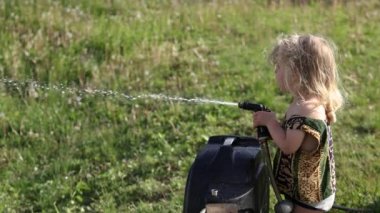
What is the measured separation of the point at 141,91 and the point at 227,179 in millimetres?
3291

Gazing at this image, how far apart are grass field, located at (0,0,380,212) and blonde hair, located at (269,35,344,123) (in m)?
1.49

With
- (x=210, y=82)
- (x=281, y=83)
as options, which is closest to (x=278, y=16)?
(x=210, y=82)

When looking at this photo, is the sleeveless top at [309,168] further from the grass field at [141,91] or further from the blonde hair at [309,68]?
the grass field at [141,91]

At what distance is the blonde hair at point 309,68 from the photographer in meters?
3.21

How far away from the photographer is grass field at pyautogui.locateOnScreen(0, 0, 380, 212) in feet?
16.2

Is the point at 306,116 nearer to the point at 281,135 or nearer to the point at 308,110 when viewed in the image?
the point at 308,110

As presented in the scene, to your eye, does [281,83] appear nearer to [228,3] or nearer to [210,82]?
[210,82]

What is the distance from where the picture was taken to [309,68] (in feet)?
10.5

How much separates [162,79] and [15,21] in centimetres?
172

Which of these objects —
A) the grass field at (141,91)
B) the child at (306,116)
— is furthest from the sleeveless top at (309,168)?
the grass field at (141,91)

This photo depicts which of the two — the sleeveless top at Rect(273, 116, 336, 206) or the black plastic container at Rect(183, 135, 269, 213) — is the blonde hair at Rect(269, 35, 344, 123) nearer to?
the sleeveless top at Rect(273, 116, 336, 206)

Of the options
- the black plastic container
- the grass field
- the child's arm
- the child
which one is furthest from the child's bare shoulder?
the grass field

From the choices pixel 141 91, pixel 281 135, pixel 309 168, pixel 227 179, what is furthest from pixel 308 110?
pixel 141 91

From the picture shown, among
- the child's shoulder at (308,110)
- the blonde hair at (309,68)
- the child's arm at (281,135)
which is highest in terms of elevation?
the blonde hair at (309,68)
